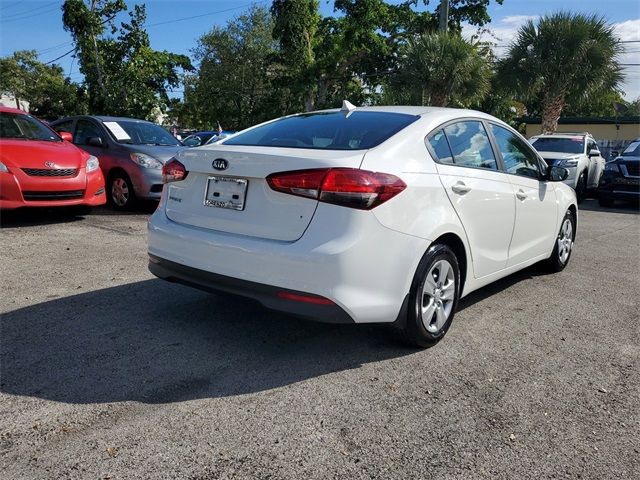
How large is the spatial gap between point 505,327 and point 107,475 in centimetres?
298

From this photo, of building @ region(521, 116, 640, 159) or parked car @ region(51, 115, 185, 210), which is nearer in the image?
parked car @ region(51, 115, 185, 210)

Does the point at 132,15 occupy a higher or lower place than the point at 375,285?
higher

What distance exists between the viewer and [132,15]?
66.0 ft

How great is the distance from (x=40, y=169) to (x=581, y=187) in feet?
40.9

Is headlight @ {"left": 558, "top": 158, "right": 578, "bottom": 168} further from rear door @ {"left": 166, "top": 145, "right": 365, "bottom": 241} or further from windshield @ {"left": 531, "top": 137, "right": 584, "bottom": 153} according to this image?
rear door @ {"left": 166, "top": 145, "right": 365, "bottom": 241}

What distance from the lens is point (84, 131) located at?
31.8ft

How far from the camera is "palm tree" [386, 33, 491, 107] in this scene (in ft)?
67.1

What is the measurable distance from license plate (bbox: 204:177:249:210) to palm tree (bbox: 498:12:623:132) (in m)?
19.2

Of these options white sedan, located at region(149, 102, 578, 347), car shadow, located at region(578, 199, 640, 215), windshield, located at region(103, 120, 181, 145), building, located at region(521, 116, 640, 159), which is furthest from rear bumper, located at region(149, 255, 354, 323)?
building, located at region(521, 116, 640, 159)

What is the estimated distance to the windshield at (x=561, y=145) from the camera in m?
14.7

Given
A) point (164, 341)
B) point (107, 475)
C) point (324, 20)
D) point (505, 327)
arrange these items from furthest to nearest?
point (324, 20)
point (505, 327)
point (164, 341)
point (107, 475)

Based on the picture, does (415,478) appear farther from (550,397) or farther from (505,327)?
(505,327)

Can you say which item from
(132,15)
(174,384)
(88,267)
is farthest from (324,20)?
(174,384)

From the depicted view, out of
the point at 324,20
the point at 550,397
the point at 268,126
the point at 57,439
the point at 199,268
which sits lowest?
the point at 57,439
